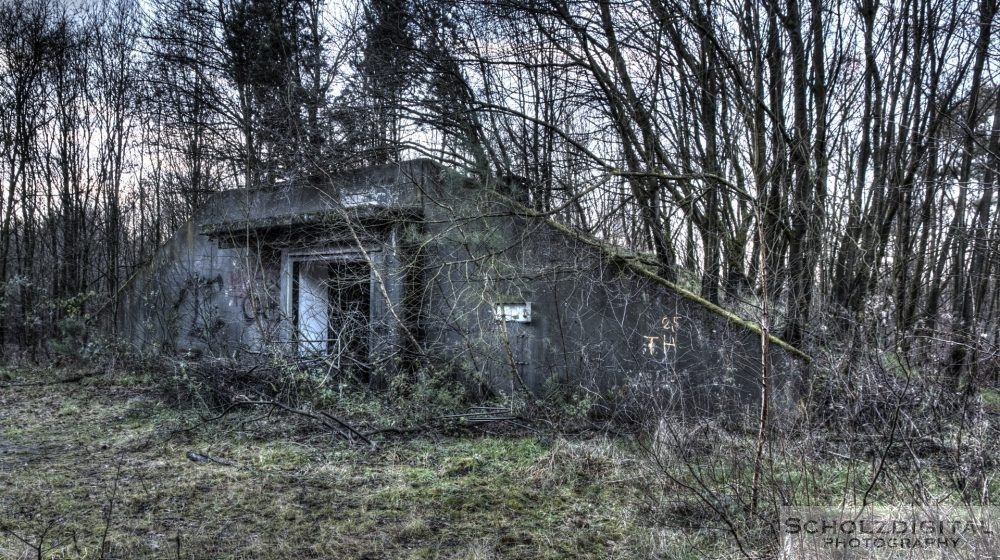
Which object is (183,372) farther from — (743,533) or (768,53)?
(768,53)

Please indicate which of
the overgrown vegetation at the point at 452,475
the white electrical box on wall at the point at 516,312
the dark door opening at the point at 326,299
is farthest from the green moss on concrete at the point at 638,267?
the dark door opening at the point at 326,299

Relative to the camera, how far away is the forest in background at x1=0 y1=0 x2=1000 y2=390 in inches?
277

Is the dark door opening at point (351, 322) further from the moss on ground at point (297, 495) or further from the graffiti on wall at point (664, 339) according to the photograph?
the graffiti on wall at point (664, 339)

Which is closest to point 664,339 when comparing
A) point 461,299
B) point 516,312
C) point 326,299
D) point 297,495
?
point 516,312

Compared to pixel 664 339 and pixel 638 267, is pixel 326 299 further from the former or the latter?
pixel 664 339

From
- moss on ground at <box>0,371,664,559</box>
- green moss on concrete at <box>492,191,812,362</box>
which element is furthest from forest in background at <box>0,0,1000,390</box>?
moss on ground at <box>0,371,664,559</box>

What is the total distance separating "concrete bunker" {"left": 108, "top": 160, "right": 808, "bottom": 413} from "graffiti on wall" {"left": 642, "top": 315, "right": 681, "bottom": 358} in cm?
1

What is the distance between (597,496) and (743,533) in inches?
51.2

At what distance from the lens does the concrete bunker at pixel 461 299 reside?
23.0ft

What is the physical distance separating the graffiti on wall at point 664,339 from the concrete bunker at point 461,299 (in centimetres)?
1

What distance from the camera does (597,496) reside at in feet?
15.2

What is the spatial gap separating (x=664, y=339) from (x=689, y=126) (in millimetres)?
3437

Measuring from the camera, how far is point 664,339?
23.6ft

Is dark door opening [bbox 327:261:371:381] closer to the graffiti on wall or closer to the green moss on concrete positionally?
the green moss on concrete
